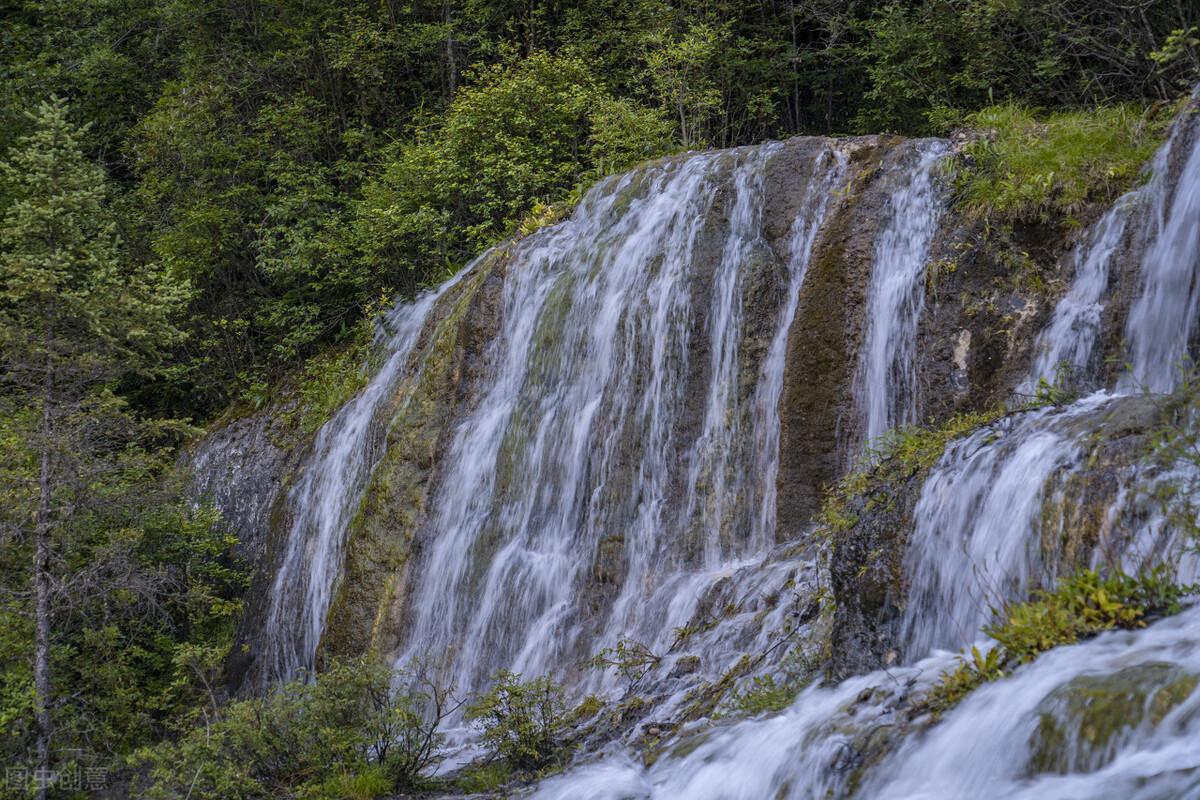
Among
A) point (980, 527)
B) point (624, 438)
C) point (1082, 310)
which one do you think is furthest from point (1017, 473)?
point (624, 438)

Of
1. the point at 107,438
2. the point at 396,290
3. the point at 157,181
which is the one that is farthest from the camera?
the point at 157,181

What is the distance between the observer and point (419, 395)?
11750 mm

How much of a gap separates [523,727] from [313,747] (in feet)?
5.51

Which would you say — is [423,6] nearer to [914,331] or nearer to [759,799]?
[914,331]

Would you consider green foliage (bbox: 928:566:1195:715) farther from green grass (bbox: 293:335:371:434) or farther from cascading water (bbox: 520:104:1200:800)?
green grass (bbox: 293:335:371:434)

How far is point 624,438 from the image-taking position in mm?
9797

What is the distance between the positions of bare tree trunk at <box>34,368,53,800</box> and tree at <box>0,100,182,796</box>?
0.03ft

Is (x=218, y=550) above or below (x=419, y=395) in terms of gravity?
below

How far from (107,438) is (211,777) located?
20.3ft

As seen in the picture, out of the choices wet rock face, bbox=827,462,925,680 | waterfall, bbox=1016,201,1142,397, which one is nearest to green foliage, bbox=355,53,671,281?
waterfall, bbox=1016,201,1142,397

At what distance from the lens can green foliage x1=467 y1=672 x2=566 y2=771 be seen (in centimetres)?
703

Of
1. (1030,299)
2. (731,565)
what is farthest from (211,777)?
(1030,299)

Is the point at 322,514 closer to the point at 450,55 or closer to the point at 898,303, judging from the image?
the point at 898,303

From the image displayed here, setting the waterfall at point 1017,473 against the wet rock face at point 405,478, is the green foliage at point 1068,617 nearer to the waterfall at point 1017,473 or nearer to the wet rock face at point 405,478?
the waterfall at point 1017,473
